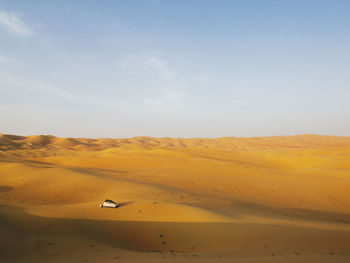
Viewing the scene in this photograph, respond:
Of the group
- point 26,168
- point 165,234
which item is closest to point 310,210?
point 165,234

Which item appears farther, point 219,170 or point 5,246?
point 219,170

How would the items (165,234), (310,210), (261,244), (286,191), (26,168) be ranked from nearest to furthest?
1. (261,244)
2. (165,234)
3. (310,210)
4. (286,191)
5. (26,168)

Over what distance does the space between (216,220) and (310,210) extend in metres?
8.45

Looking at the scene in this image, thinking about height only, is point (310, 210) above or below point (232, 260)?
below

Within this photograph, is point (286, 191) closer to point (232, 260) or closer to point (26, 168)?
point (232, 260)

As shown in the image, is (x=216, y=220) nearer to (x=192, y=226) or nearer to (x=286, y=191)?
(x=192, y=226)

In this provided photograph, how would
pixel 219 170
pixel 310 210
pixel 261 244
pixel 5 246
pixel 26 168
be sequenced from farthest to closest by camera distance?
pixel 219 170 < pixel 26 168 < pixel 310 210 < pixel 261 244 < pixel 5 246

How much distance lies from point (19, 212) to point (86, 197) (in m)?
5.43

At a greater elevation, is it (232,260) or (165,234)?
(232,260)

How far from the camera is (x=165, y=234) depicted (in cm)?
929

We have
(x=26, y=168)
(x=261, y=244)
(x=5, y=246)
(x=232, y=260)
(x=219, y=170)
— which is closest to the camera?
(x=232, y=260)

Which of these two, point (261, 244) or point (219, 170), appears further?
point (219, 170)

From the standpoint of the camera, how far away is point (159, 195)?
50.1ft

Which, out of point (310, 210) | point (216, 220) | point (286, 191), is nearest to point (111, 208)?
point (216, 220)
